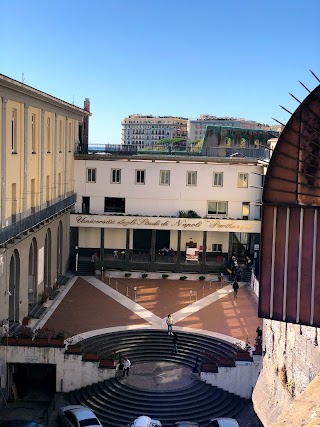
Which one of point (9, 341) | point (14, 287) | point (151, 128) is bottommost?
point (9, 341)

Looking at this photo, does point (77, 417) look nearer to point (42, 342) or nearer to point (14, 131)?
point (42, 342)

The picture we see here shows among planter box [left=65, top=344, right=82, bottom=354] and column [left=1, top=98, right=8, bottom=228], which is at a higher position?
column [left=1, top=98, right=8, bottom=228]

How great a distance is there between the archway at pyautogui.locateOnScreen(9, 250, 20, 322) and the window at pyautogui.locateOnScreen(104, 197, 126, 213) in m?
14.6

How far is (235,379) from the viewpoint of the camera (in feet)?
85.5

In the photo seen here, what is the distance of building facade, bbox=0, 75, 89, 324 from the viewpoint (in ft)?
90.2

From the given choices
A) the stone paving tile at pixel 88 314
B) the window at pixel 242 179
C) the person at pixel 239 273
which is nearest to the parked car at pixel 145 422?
the stone paving tile at pixel 88 314

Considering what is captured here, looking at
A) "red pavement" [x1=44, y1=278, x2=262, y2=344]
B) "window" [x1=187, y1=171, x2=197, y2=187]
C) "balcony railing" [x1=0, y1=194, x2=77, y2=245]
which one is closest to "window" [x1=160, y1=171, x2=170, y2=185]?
"window" [x1=187, y1=171, x2=197, y2=187]

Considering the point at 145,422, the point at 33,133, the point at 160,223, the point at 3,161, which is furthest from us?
the point at 160,223

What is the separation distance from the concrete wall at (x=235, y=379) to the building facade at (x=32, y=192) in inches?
375

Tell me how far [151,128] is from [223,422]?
174646mm

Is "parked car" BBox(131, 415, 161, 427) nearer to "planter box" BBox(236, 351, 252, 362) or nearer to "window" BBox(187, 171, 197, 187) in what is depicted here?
"planter box" BBox(236, 351, 252, 362)

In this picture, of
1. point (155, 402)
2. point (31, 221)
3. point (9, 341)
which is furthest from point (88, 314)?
point (155, 402)

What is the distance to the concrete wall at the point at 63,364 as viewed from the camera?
2616cm

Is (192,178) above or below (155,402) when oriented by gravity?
above
